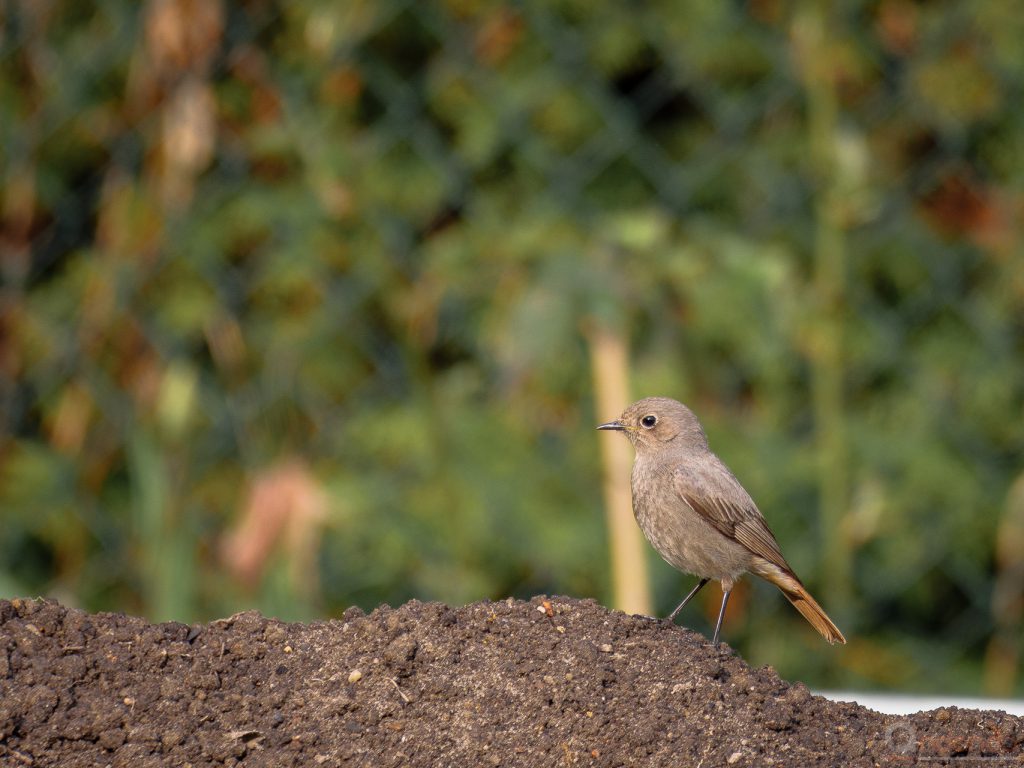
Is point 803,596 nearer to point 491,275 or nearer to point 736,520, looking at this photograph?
point 736,520

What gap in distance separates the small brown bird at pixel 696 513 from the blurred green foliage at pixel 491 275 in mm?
1743

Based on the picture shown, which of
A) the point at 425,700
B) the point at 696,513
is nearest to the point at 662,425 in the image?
the point at 696,513

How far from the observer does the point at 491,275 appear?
5.18m

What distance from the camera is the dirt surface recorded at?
2070 mm

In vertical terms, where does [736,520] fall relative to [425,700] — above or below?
above

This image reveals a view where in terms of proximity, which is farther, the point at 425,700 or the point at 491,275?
the point at 491,275

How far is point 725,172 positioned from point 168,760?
3976 millimetres

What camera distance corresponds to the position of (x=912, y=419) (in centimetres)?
545

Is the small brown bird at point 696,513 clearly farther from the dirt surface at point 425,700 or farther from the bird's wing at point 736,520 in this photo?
the dirt surface at point 425,700

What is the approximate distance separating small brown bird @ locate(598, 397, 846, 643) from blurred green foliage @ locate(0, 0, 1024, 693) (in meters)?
1.74

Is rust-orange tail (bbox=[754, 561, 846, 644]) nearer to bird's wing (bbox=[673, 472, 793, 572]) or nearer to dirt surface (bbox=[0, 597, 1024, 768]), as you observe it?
bird's wing (bbox=[673, 472, 793, 572])

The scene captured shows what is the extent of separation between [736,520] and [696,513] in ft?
0.26

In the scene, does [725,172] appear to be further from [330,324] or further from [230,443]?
[230,443]

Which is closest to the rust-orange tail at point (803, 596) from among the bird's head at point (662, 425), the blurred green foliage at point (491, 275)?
the bird's head at point (662, 425)
